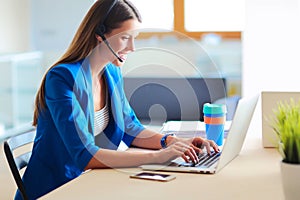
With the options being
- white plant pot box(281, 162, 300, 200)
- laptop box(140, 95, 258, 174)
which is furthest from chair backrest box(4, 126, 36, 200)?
white plant pot box(281, 162, 300, 200)

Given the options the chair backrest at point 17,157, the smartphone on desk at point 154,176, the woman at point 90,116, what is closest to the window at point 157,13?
the woman at point 90,116

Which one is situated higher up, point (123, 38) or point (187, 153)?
point (123, 38)

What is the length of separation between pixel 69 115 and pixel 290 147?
2.63 feet

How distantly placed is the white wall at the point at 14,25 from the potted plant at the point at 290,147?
4312 millimetres

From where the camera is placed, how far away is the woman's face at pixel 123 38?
1.95m

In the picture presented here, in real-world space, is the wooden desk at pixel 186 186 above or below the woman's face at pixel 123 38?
below

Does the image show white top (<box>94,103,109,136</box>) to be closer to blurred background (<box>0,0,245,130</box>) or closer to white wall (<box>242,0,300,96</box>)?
white wall (<box>242,0,300,96</box>)

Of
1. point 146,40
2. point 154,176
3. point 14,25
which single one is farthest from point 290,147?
point 14,25

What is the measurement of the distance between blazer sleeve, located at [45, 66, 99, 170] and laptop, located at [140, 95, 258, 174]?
0.19m

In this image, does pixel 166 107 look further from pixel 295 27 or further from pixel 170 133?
pixel 170 133

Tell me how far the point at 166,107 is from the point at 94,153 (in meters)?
2.65

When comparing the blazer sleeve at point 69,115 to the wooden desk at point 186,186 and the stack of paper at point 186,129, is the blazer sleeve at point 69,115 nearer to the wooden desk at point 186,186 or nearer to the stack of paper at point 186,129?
the wooden desk at point 186,186

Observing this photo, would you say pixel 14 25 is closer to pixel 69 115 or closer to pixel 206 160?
pixel 69 115

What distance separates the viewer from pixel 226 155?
5.55 ft
